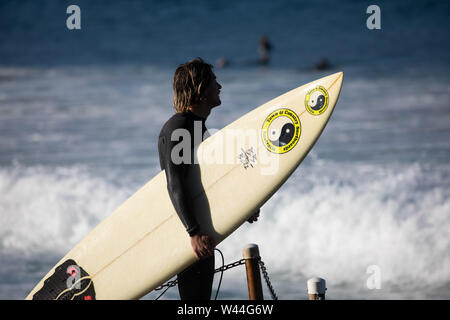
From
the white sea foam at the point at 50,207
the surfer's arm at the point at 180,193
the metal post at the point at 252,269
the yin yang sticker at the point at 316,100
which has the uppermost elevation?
the white sea foam at the point at 50,207

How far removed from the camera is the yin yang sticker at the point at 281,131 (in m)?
3.06

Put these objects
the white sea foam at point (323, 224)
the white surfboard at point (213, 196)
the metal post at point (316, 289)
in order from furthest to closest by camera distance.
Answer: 1. the white sea foam at point (323, 224)
2. the white surfboard at point (213, 196)
3. the metal post at point (316, 289)

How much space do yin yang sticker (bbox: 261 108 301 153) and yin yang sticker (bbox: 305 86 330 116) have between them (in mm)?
87

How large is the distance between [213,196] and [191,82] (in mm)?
574

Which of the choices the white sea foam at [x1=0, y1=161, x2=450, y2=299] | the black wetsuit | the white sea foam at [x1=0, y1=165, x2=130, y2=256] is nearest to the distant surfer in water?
the black wetsuit

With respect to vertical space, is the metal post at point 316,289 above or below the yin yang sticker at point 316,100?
below

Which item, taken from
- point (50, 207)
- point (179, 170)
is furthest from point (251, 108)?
point (179, 170)

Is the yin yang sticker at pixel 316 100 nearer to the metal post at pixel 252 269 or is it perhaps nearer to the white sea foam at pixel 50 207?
the metal post at pixel 252 269

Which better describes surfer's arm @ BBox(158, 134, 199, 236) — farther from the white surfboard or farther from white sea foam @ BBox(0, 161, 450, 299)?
white sea foam @ BBox(0, 161, 450, 299)

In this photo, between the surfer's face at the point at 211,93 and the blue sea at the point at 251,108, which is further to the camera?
the blue sea at the point at 251,108

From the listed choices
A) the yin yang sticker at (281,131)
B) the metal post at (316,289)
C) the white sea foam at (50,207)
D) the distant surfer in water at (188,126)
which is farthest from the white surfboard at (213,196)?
the white sea foam at (50,207)

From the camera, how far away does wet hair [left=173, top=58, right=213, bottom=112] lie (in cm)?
267

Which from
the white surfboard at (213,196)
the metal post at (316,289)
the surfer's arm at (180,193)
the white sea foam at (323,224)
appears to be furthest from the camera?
the white sea foam at (323,224)
